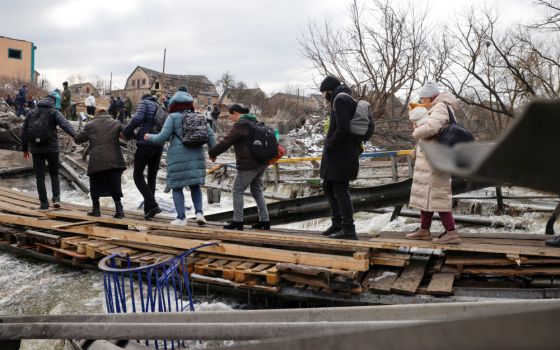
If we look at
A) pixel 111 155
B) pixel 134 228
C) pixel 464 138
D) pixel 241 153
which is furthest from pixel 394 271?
pixel 111 155

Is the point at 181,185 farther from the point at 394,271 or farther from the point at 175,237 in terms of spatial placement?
the point at 394,271

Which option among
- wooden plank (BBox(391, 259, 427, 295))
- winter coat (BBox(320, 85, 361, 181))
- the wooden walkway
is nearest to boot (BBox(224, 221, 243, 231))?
the wooden walkway

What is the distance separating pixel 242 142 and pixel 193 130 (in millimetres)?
763

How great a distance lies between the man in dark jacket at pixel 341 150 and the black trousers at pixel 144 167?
270 centimetres

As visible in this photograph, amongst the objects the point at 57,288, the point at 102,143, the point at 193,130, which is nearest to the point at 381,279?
the point at 193,130

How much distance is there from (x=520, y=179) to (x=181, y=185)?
220 inches

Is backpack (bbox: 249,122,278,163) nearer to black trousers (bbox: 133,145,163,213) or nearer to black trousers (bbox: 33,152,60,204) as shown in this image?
black trousers (bbox: 133,145,163,213)

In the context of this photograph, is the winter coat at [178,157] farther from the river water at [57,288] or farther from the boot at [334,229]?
the boot at [334,229]

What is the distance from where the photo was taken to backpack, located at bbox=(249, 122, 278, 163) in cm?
567

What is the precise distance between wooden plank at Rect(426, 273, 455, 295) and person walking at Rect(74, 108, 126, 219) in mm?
4574

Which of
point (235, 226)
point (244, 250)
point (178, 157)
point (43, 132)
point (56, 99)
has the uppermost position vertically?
point (56, 99)

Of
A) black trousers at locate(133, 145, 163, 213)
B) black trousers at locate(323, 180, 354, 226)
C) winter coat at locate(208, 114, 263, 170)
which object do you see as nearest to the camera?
black trousers at locate(323, 180, 354, 226)

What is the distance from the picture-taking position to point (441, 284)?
4383mm

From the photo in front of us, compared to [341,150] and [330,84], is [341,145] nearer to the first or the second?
[341,150]
